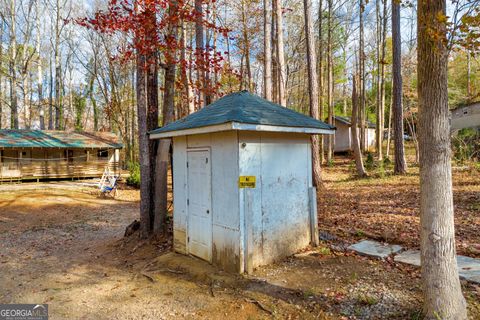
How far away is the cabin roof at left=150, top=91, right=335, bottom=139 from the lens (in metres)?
4.35

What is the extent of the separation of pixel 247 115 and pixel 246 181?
37.9 inches

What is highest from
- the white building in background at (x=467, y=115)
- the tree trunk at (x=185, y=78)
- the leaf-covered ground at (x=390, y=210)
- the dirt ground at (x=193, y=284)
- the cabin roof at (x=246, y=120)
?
the tree trunk at (x=185, y=78)

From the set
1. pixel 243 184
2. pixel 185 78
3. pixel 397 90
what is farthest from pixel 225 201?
pixel 397 90

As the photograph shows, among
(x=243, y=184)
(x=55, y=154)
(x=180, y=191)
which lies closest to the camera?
(x=243, y=184)

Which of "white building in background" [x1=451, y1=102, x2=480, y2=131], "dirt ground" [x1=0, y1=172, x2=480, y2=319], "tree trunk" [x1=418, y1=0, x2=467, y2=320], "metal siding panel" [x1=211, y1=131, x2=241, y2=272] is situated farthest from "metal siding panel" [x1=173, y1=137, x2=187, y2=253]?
"white building in background" [x1=451, y1=102, x2=480, y2=131]

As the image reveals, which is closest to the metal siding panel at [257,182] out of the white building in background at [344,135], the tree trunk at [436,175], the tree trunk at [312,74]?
the tree trunk at [436,175]

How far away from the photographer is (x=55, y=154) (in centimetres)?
1972

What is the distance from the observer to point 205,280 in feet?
15.1

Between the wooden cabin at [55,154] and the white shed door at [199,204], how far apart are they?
1647 cm

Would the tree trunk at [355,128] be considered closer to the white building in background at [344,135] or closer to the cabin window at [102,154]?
the white building in background at [344,135]

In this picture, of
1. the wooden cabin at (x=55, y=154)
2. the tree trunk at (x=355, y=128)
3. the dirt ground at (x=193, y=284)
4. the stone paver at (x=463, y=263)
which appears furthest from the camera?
the wooden cabin at (x=55, y=154)

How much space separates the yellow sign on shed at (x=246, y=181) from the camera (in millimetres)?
4496

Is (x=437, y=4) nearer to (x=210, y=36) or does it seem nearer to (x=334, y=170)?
(x=334, y=170)

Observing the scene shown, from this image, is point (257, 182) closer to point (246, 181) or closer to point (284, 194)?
point (246, 181)
